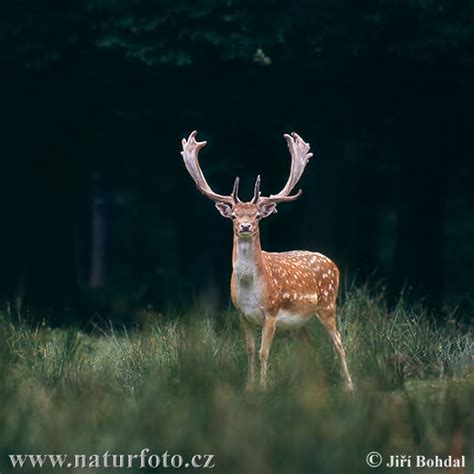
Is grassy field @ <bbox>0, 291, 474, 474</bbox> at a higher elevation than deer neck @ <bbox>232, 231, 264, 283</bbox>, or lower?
lower

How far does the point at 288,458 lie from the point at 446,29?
8517 millimetres

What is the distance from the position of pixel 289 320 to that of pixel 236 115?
6.57 m

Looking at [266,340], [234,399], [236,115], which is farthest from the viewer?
[236,115]

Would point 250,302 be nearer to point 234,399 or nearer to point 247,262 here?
point 247,262

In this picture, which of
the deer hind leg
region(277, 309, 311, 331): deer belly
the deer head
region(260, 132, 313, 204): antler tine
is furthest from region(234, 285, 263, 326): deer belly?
region(260, 132, 313, 204): antler tine

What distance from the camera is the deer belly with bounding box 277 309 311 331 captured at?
1095cm

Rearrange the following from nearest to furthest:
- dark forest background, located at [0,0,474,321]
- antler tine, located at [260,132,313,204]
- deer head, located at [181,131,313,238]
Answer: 1. deer head, located at [181,131,313,238]
2. antler tine, located at [260,132,313,204]
3. dark forest background, located at [0,0,474,321]

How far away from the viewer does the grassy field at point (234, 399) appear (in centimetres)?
747

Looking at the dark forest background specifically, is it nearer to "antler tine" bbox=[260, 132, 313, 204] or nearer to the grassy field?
"antler tine" bbox=[260, 132, 313, 204]

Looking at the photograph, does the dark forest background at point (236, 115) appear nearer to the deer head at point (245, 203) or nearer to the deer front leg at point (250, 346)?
the deer head at point (245, 203)

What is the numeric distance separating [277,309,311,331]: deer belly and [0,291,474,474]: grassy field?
0.37 feet

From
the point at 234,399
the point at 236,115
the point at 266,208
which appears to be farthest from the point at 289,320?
the point at 236,115

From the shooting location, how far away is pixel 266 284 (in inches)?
424

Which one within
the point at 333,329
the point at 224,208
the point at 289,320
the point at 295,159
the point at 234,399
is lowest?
the point at 333,329
